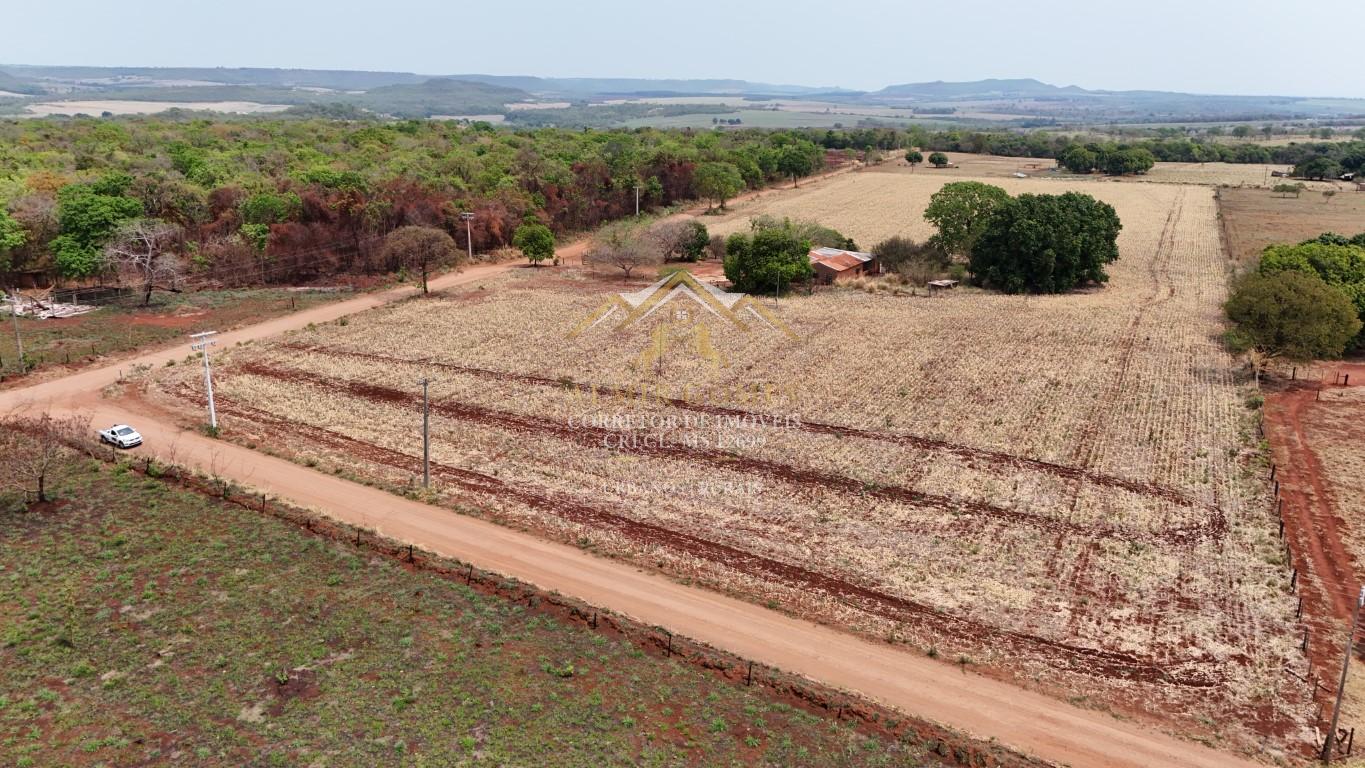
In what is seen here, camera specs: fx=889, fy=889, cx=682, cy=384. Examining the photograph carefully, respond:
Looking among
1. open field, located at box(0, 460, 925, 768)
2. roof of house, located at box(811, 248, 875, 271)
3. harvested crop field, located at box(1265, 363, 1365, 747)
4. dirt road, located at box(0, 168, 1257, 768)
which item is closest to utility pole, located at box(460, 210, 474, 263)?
roof of house, located at box(811, 248, 875, 271)

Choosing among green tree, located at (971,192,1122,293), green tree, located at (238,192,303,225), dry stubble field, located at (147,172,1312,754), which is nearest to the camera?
dry stubble field, located at (147,172,1312,754)

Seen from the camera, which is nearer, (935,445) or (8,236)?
(935,445)

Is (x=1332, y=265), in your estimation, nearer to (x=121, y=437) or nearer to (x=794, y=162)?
(x=121, y=437)

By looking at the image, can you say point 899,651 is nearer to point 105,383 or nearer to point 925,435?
point 925,435

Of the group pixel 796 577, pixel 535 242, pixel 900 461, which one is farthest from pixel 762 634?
pixel 535 242

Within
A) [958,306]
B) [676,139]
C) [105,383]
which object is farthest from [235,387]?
[676,139]

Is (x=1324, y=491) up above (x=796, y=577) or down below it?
above

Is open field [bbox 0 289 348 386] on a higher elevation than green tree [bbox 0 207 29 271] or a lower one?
lower

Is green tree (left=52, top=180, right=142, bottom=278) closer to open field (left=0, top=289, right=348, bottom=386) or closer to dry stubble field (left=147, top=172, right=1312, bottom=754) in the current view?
open field (left=0, top=289, right=348, bottom=386)
